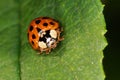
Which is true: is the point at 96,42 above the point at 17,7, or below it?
below

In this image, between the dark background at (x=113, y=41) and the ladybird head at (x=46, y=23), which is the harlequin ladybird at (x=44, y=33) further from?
the dark background at (x=113, y=41)

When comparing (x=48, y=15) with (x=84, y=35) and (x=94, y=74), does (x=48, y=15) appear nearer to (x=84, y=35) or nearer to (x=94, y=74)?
(x=84, y=35)

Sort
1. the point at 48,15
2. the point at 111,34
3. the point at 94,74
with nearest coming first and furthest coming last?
Result: the point at 94,74
the point at 48,15
the point at 111,34

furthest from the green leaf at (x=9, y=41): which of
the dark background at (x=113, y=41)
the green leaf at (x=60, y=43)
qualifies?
the dark background at (x=113, y=41)

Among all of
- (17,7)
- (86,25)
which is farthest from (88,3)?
(17,7)

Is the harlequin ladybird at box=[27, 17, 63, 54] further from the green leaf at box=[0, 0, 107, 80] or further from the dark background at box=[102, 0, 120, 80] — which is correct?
the dark background at box=[102, 0, 120, 80]
